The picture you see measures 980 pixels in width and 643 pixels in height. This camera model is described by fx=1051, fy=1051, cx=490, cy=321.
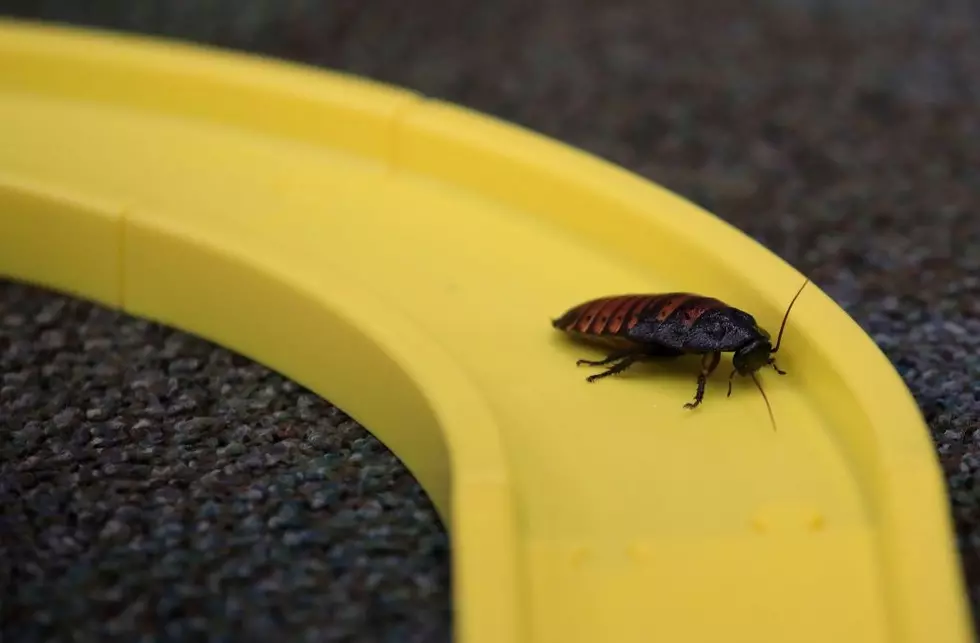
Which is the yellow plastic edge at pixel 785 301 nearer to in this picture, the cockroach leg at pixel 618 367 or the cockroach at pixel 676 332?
the cockroach at pixel 676 332

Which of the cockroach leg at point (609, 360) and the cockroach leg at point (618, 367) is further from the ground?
the cockroach leg at point (609, 360)

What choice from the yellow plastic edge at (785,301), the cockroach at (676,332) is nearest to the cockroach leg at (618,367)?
the cockroach at (676,332)

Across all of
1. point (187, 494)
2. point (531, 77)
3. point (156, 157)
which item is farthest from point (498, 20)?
point (187, 494)

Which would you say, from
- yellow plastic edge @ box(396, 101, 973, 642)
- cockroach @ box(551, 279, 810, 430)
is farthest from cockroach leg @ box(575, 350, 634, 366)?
yellow plastic edge @ box(396, 101, 973, 642)

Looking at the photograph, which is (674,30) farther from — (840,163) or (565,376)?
(565,376)

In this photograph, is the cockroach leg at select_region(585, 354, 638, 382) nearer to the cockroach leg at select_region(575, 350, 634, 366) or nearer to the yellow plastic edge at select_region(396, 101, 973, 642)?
the cockroach leg at select_region(575, 350, 634, 366)

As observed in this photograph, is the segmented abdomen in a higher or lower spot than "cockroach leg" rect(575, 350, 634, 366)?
higher

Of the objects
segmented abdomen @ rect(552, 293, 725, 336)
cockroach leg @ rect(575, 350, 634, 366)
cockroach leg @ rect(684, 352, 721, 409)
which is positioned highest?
segmented abdomen @ rect(552, 293, 725, 336)

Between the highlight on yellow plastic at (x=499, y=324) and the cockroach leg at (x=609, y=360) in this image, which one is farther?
the cockroach leg at (x=609, y=360)
